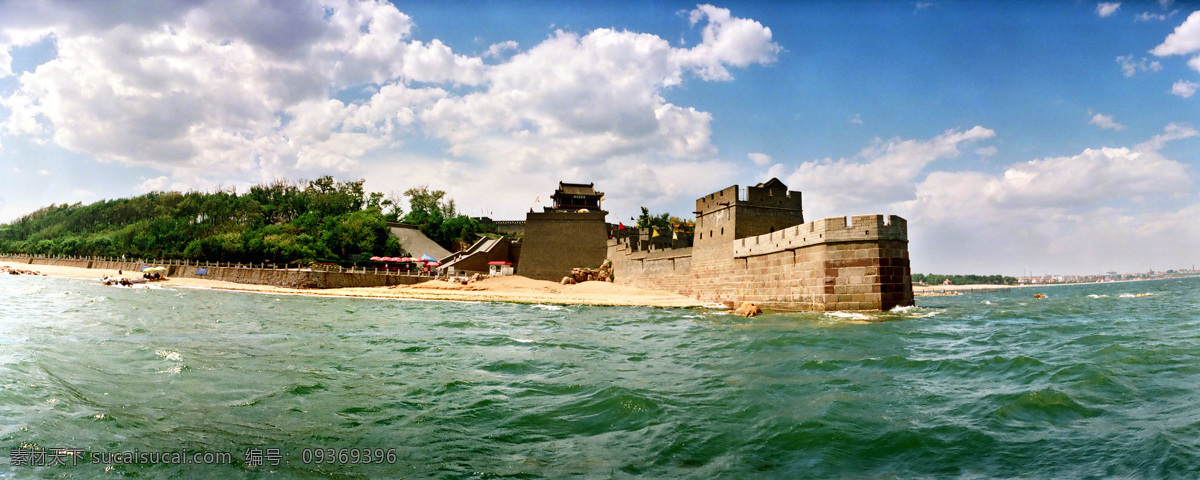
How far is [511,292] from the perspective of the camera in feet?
112

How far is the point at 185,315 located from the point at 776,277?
20.2 m

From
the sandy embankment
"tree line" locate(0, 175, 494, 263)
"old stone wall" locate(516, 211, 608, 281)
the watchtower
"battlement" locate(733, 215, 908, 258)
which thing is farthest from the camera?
"tree line" locate(0, 175, 494, 263)

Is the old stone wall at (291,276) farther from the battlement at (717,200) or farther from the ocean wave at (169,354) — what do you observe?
the ocean wave at (169,354)

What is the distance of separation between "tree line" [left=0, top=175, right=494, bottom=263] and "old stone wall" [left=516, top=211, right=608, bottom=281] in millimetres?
19303

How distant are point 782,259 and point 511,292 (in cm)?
1778

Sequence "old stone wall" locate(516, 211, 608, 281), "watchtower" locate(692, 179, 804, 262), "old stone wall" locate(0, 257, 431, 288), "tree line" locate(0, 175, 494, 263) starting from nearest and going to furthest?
"watchtower" locate(692, 179, 804, 262), "old stone wall" locate(0, 257, 431, 288), "old stone wall" locate(516, 211, 608, 281), "tree line" locate(0, 175, 494, 263)

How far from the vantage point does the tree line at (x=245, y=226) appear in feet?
173

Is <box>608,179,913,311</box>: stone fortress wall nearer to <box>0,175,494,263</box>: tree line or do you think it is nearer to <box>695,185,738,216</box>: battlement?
<box>695,185,738,216</box>: battlement

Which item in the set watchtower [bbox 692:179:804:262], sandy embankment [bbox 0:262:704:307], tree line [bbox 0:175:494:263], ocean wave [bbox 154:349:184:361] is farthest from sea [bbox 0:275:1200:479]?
tree line [bbox 0:175:494:263]

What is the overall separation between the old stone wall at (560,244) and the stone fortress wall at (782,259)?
986 centimetres

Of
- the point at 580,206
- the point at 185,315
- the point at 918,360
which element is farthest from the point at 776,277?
the point at 580,206

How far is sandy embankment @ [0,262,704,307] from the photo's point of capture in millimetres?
28453

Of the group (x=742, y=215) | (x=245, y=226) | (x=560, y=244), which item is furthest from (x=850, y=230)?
(x=245, y=226)

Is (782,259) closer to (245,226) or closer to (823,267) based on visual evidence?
(823,267)
